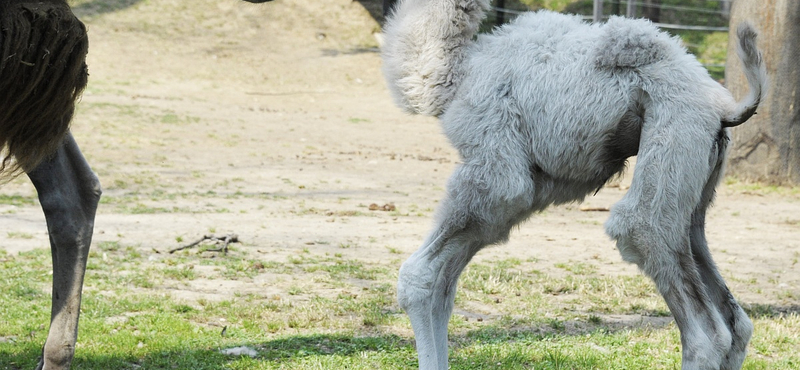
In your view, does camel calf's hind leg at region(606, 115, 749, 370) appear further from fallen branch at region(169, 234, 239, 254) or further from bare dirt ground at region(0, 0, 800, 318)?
fallen branch at region(169, 234, 239, 254)

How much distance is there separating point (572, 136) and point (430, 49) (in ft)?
2.18

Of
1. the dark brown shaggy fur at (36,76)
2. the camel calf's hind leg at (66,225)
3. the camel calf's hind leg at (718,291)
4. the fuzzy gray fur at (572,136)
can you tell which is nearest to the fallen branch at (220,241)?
the camel calf's hind leg at (66,225)

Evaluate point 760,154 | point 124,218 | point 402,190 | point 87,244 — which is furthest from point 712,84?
point 760,154

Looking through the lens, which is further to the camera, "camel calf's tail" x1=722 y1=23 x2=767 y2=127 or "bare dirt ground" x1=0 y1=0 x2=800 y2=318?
"bare dirt ground" x1=0 y1=0 x2=800 y2=318

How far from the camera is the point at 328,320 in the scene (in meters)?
4.86

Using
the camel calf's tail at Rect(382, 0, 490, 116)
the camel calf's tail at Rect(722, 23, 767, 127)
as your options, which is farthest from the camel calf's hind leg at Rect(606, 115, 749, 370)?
the camel calf's tail at Rect(382, 0, 490, 116)

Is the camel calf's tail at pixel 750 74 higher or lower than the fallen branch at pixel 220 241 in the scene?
higher

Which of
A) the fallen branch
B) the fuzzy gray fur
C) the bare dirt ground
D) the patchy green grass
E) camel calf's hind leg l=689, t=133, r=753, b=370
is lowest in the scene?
the bare dirt ground

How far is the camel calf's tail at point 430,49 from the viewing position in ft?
11.1

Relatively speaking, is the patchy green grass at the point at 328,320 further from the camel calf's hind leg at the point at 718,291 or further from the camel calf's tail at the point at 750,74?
the camel calf's tail at the point at 750,74

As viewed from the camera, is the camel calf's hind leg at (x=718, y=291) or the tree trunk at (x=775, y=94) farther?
the tree trunk at (x=775, y=94)

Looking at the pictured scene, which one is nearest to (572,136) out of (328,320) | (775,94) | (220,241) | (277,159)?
(328,320)

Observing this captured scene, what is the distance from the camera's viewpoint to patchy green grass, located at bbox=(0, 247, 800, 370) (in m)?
4.14

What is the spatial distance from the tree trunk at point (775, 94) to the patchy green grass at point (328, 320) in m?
4.73
